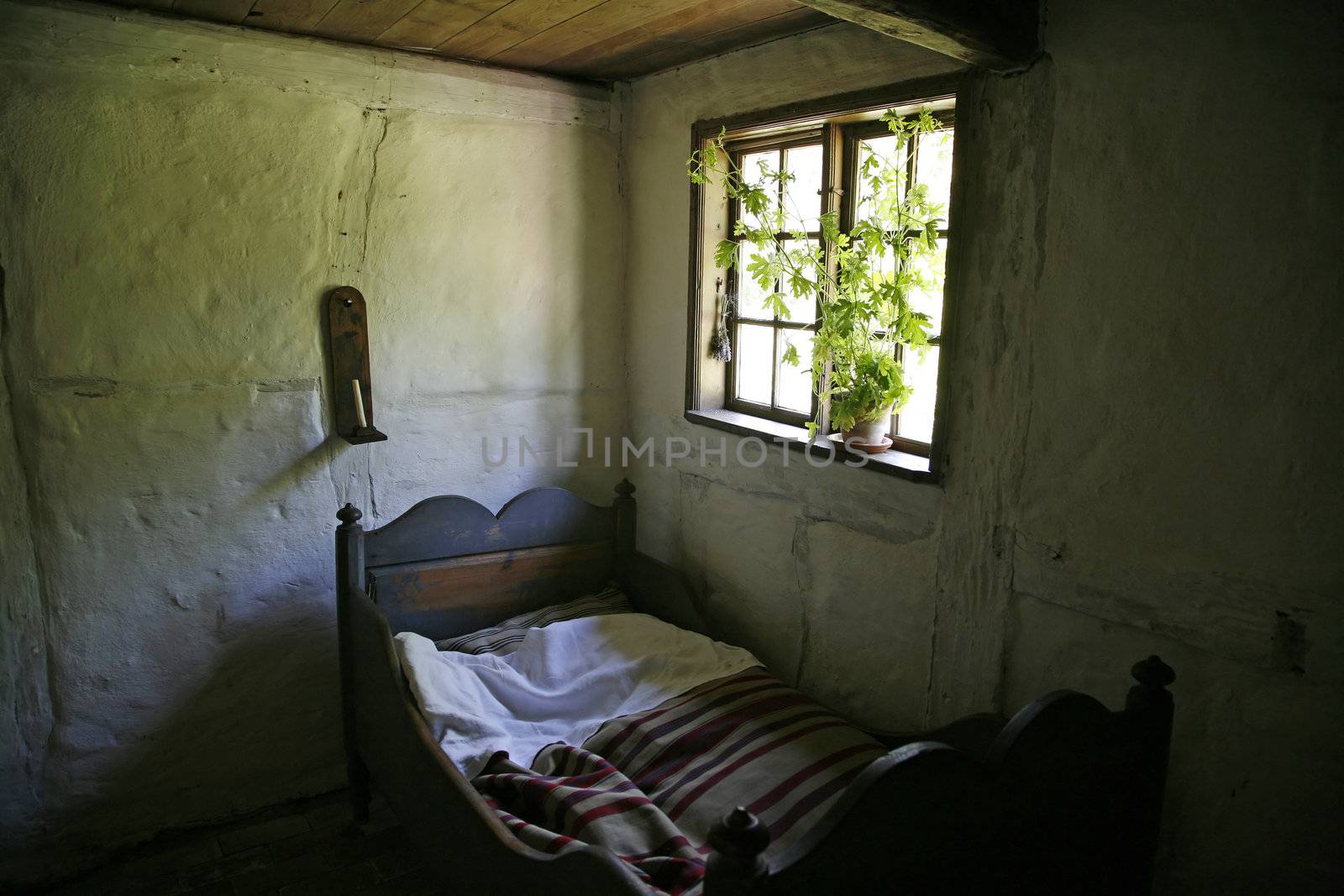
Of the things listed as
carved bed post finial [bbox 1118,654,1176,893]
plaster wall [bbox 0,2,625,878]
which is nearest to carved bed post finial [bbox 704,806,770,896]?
carved bed post finial [bbox 1118,654,1176,893]

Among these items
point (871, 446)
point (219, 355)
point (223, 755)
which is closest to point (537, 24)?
point (219, 355)

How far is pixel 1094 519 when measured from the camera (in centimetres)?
173

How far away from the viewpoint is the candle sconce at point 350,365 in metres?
2.69

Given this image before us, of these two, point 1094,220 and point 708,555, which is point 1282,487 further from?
point 708,555

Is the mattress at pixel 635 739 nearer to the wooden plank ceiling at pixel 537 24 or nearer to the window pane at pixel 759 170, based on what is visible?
the window pane at pixel 759 170

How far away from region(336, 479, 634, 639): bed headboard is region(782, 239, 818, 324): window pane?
83cm

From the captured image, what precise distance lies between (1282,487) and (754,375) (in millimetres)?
1596

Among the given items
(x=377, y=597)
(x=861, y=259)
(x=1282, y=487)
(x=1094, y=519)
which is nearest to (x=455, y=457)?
(x=377, y=597)

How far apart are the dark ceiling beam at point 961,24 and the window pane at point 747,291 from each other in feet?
3.48

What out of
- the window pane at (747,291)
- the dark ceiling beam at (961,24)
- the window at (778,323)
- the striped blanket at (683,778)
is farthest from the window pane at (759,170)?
the striped blanket at (683,778)

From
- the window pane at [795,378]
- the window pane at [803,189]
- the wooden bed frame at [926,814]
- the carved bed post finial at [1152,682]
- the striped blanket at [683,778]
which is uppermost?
the window pane at [803,189]

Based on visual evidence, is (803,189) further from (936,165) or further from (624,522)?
(624,522)

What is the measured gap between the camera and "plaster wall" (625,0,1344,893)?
1.42 m

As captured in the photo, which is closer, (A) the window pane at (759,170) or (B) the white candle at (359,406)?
(A) the window pane at (759,170)
